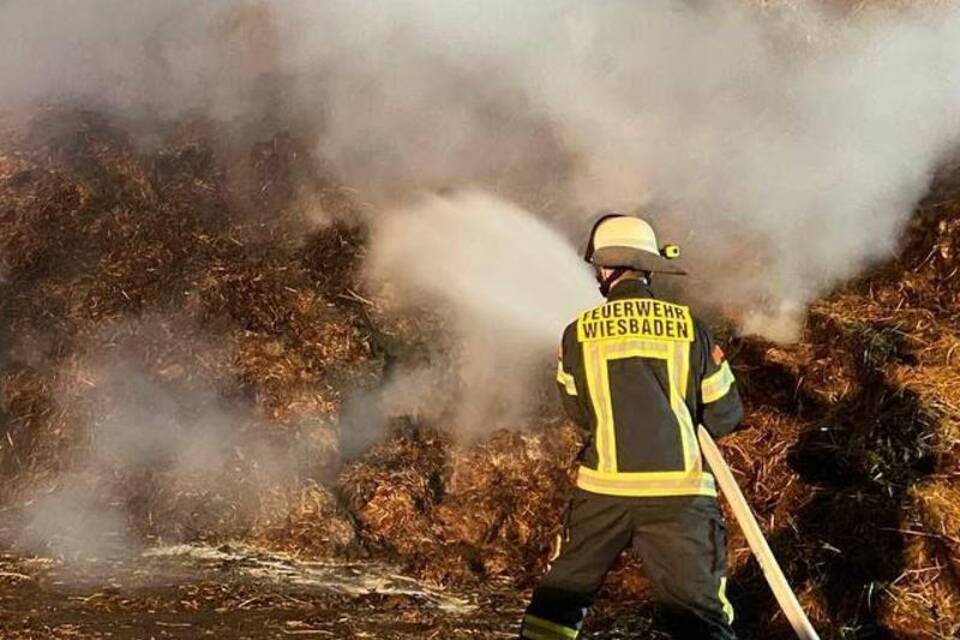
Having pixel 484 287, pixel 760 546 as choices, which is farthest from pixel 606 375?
pixel 484 287

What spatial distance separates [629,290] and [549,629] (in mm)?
1330

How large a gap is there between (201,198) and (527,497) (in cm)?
400

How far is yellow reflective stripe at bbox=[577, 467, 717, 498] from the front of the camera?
3.28 metres

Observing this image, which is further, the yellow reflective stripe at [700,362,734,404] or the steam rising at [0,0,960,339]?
the steam rising at [0,0,960,339]

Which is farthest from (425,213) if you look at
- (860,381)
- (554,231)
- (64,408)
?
(860,381)

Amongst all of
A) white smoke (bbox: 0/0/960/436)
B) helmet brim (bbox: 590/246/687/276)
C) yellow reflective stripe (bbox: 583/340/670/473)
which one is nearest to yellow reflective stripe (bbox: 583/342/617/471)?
yellow reflective stripe (bbox: 583/340/670/473)

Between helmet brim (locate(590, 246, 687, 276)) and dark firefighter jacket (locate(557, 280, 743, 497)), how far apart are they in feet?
0.28

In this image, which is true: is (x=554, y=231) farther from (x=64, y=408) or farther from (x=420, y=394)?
(x=64, y=408)

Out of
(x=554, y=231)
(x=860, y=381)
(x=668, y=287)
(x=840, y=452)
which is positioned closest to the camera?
(x=840, y=452)

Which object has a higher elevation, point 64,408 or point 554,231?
point 554,231

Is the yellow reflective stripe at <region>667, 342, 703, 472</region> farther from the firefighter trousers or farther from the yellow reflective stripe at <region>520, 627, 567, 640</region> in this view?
the yellow reflective stripe at <region>520, 627, 567, 640</region>

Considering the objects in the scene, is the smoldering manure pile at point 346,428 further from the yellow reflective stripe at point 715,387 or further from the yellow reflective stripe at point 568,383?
the yellow reflective stripe at point 568,383

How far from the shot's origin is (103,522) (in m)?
5.43

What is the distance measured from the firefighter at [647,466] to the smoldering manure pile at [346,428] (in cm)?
153
